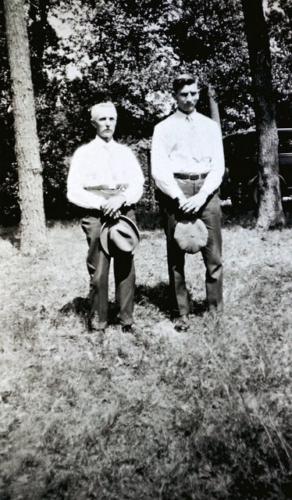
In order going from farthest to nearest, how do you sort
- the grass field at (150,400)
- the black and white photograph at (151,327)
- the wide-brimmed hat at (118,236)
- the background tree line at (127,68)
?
the background tree line at (127,68) < the wide-brimmed hat at (118,236) < the black and white photograph at (151,327) < the grass field at (150,400)

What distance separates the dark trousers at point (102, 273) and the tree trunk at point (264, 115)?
5558mm

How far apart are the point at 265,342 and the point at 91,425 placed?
1777 mm

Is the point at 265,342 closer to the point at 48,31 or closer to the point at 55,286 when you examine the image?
the point at 55,286

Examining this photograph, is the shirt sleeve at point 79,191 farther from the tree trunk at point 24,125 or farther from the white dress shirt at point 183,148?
the tree trunk at point 24,125

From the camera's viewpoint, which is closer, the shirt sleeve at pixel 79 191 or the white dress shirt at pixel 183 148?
the shirt sleeve at pixel 79 191

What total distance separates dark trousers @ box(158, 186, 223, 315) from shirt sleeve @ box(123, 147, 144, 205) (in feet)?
0.81

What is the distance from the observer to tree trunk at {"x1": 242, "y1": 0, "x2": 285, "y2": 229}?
9.51 metres

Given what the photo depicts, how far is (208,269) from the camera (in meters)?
4.70

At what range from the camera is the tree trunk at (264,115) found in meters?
9.51

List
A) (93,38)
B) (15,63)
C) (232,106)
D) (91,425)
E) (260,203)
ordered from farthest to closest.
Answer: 1. (232,106)
2. (93,38)
3. (260,203)
4. (15,63)
5. (91,425)

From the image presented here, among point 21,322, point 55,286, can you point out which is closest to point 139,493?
point 21,322

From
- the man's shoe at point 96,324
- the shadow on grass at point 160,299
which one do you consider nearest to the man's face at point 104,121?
the man's shoe at point 96,324

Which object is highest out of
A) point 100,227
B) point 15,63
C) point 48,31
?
point 48,31

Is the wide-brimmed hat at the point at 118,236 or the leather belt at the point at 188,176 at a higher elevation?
the leather belt at the point at 188,176
